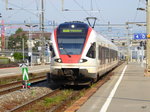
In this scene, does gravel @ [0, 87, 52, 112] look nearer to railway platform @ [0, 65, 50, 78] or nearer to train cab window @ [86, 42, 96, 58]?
train cab window @ [86, 42, 96, 58]

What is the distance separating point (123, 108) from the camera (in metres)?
10.4

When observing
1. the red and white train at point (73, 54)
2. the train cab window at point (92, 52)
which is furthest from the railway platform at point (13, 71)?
the train cab window at point (92, 52)

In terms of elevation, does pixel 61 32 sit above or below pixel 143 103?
above

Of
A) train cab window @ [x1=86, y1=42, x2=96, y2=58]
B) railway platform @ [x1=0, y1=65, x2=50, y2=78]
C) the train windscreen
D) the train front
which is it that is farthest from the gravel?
railway platform @ [x1=0, y1=65, x2=50, y2=78]

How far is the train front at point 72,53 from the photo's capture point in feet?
53.4

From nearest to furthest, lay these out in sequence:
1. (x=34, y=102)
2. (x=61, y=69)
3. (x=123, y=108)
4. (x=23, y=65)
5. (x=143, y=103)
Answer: (x=123, y=108) → (x=143, y=103) → (x=34, y=102) → (x=61, y=69) → (x=23, y=65)

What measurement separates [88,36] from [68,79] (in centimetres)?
223

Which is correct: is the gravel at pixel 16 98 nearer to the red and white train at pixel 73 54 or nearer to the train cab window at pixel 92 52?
the red and white train at pixel 73 54

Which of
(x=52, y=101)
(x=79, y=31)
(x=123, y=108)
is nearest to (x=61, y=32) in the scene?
(x=79, y=31)

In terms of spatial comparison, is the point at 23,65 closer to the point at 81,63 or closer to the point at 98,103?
the point at 81,63

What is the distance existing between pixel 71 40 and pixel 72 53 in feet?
2.44

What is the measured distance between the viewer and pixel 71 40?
16.9 metres

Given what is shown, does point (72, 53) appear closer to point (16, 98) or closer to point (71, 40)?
point (71, 40)

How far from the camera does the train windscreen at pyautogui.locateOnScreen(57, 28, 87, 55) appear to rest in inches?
653
